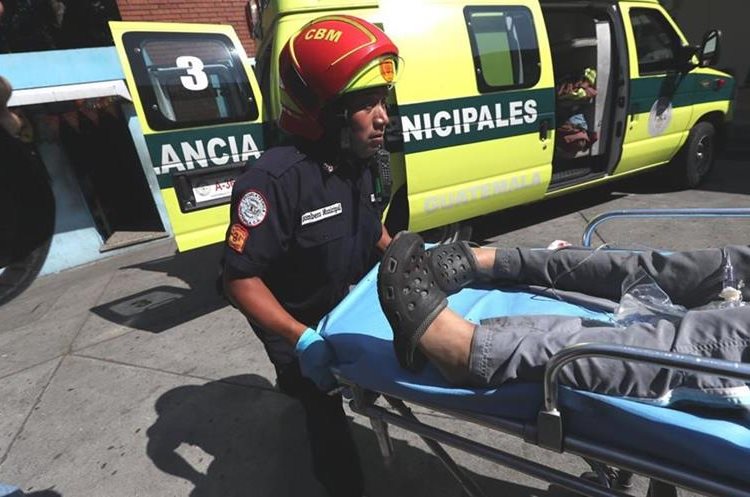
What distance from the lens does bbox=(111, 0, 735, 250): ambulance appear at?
3074mm

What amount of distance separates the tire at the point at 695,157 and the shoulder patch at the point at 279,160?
553 centimetres

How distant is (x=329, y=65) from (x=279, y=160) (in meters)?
0.33

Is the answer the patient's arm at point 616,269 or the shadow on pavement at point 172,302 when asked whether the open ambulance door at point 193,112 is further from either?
the patient's arm at point 616,269

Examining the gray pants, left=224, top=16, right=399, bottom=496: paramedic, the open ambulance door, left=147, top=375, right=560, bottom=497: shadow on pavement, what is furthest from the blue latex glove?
the open ambulance door

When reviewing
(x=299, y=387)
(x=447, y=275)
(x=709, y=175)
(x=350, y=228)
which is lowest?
(x=709, y=175)

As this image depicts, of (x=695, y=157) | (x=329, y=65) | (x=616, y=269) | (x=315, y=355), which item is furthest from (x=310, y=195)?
(x=695, y=157)

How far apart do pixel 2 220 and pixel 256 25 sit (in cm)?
260

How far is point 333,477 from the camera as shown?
5.84ft

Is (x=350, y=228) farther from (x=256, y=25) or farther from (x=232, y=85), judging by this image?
(x=256, y=25)

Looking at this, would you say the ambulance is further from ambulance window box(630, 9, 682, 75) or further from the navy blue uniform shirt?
the navy blue uniform shirt

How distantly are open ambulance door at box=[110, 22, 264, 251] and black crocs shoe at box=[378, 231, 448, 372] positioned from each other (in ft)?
7.41

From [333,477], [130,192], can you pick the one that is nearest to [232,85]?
[333,477]

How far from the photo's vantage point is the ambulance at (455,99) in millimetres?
3074

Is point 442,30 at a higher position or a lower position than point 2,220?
higher
